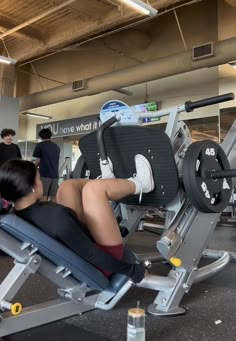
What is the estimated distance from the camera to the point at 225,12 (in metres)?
6.88

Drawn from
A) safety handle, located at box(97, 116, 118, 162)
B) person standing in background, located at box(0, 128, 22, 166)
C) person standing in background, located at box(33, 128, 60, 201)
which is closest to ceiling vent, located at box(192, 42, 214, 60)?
person standing in background, located at box(33, 128, 60, 201)

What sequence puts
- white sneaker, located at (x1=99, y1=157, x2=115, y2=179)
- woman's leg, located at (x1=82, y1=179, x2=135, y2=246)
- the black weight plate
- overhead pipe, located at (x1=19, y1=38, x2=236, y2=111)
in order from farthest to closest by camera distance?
overhead pipe, located at (x1=19, y1=38, x2=236, y2=111), white sneaker, located at (x1=99, y1=157, x2=115, y2=179), the black weight plate, woman's leg, located at (x1=82, y1=179, x2=135, y2=246)

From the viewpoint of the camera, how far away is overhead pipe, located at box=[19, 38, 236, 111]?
558cm

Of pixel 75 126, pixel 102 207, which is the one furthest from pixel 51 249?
pixel 75 126

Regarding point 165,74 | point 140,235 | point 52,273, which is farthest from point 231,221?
point 52,273

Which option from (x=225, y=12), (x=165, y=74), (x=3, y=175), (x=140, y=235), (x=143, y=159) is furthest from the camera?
(x=225, y=12)

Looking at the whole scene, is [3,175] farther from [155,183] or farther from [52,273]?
[155,183]

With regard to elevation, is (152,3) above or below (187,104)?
above

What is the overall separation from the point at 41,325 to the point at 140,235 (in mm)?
2818

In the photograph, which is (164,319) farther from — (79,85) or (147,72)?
(79,85)

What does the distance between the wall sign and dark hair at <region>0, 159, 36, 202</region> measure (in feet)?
22.6

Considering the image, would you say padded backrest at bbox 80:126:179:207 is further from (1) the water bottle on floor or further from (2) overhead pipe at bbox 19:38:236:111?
(2) overhead pipe at bbox 19:38:236:111

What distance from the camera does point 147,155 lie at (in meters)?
1.73

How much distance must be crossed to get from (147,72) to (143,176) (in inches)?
201
